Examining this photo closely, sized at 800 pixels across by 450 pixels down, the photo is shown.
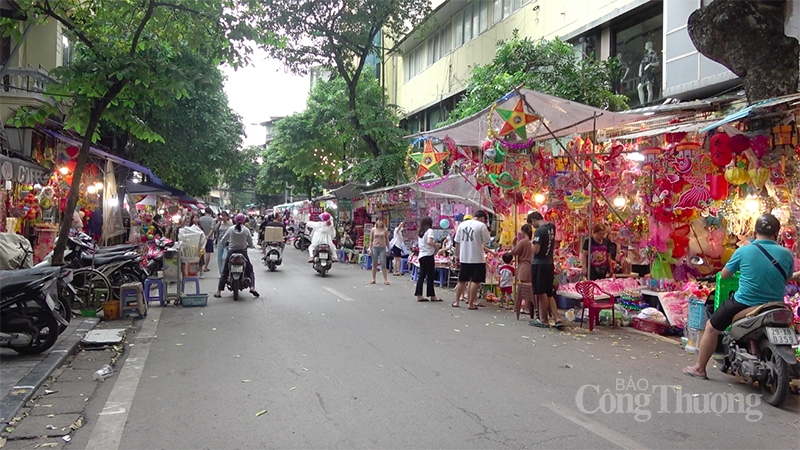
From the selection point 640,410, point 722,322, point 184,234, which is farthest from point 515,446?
point 184,234

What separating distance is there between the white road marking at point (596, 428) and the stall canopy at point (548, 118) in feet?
17.9

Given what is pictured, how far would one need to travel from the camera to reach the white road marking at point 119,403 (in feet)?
14.0

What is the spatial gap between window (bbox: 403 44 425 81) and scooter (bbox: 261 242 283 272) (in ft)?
45.4

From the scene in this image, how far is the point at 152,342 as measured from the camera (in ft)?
25.2

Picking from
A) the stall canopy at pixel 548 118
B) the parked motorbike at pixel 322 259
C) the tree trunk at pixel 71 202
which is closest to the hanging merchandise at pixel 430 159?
the stall canopy at pixel 548 118

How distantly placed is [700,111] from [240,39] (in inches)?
313

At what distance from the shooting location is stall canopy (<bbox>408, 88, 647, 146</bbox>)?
938 centimetres

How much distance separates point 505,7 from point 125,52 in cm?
1408

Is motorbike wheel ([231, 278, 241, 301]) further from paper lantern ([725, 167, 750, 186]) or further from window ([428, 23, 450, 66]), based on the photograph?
window ([428, 23, 450, 66])

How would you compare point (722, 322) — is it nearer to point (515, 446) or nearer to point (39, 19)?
point (515, 446)

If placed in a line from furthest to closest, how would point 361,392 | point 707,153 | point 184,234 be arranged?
point 184,234 < point 707,153 < point 361,392

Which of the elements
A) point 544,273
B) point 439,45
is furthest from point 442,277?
point 439,45

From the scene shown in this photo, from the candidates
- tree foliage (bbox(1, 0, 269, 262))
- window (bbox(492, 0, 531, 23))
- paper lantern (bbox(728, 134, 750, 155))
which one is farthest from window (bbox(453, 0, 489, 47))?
paper lantern (bbox(728, 134, 750, 155))

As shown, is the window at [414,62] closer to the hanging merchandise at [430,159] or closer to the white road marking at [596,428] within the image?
the hanging merchandise at [430,159]
